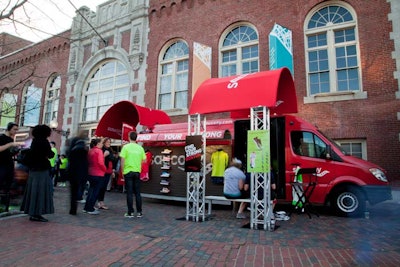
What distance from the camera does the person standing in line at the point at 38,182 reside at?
228 inches

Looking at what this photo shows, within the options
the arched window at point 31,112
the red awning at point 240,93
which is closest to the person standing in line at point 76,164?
the red awning at point 240,93

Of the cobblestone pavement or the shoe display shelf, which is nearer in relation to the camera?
the cobblestone pavement

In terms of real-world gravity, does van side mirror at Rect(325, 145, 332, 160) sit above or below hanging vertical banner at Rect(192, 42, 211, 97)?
below

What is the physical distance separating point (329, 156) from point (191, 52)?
9.85 metres

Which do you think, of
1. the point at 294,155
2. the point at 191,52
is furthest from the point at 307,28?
the point at 294,155

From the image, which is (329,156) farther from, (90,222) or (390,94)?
(90,222)

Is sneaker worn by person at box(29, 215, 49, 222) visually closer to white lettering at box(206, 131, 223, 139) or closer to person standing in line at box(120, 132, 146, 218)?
person standing in line at box(120, 132, 146, 218)

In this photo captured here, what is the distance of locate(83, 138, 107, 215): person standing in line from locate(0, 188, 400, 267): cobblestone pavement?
30 cm

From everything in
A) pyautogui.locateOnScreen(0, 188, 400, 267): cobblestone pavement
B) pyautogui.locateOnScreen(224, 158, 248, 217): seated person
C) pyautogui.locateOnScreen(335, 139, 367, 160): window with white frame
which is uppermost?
pyautogui.locateOnScreen(335, 139, 367, 160): window with white frame

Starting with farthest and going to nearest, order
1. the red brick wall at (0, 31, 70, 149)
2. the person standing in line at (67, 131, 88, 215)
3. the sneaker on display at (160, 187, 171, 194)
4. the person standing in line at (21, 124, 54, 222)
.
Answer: the red brick wall at (0, 31, 70, 149) → the sneaker on display at (160, 187, 171, 194) → the person standing in line at (67, 131, 88, 215) → the person standing in line at (21, 124, 54, 222)

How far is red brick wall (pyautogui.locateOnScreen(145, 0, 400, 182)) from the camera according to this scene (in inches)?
413

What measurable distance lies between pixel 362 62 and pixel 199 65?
23.4 feet

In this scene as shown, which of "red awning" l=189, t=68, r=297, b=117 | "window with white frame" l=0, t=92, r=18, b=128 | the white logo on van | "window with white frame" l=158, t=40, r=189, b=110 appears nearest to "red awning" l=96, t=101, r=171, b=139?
"window with white frame" l=158, t=40, r=189, b=110

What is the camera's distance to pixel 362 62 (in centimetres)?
1128
